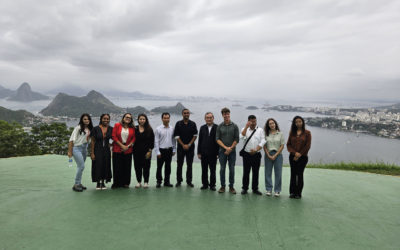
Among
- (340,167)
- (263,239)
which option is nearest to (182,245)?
(263,239)

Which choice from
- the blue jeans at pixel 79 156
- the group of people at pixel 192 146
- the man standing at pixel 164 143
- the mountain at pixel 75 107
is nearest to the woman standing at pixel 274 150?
the group of people at pixel 192 146

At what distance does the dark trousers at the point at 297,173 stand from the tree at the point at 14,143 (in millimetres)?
26044

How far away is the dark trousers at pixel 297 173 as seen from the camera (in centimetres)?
394

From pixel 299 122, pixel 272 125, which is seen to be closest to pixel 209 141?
pixel 272 125

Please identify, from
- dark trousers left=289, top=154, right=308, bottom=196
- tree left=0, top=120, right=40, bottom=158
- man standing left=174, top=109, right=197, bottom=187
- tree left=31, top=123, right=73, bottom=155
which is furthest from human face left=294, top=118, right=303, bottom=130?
tree left=0, top=120, right=40, bottom=158

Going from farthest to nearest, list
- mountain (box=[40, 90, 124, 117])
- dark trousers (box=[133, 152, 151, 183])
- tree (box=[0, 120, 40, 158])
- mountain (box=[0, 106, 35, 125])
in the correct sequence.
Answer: mountain (box=[40, 90, 124, 117]) < mountain (box=[0, 106, 35, 125]) < tree (box=[0, 120, 40, 158]) < dark trousers (box=[133, 152, 151, 183])

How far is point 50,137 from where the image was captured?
23.7 metres

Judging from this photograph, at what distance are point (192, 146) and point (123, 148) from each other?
4.42ft

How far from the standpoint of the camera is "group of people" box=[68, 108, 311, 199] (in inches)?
158

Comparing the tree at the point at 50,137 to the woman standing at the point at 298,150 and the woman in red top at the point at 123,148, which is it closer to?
the woman in red top at the point at 123,148

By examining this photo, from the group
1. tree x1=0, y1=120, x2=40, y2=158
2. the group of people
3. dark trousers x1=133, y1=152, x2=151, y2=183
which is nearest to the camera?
the group of people

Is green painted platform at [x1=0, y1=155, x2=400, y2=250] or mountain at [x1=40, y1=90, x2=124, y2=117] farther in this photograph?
mountain at [x1=40, y1=90, x2=124, y2=117]

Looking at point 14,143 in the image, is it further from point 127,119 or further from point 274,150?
point 274,150

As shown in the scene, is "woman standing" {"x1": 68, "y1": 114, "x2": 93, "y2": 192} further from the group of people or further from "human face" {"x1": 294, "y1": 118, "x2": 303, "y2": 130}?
"human face" {"x1": 294, "y1": 118, "x2": 303, "y2": 130}
